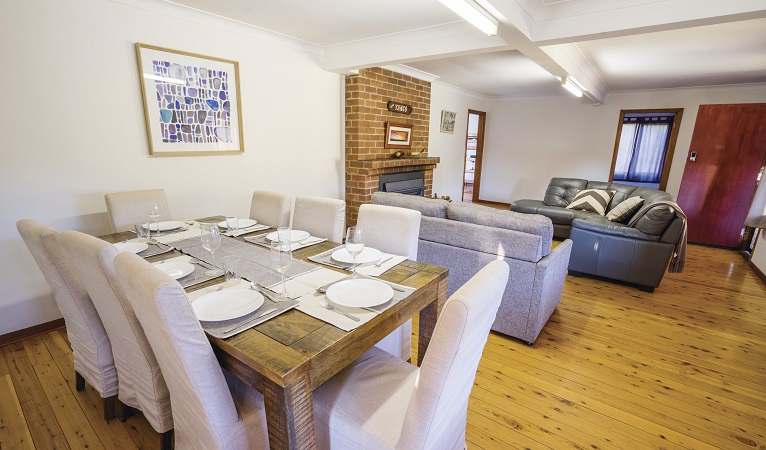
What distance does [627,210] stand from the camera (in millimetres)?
3787

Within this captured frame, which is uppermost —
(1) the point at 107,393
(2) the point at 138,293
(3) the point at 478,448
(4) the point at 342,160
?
(4) the point at 342,160

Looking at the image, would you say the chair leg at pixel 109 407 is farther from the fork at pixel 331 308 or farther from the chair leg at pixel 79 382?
the fork at pixel 331 308

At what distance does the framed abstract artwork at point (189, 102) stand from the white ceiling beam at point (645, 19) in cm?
245

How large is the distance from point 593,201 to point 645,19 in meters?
2.85

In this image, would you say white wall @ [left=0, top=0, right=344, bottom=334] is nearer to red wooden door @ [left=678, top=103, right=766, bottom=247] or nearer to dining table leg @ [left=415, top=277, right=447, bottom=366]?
dining table leg @ [left=415, top=277, right=447, bottom=366]

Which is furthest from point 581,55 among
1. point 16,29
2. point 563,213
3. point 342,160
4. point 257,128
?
point 16,29

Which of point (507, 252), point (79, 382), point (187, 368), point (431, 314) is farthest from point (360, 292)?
point (79, 382)

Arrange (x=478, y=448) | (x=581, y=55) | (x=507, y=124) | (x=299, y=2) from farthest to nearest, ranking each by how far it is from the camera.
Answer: (x=507, y=124)
(x=581, y=55)
(x=299, y=2)
(x=478, y=448)

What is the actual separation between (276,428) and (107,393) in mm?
1157

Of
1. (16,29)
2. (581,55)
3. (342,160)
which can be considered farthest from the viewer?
(342,160)

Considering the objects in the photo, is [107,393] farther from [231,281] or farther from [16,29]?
[16,29]

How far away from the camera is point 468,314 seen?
31.8 inches

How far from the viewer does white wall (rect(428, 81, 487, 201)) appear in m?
5.50

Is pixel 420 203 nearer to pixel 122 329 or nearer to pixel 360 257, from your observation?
pixel 360 257
